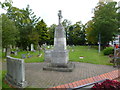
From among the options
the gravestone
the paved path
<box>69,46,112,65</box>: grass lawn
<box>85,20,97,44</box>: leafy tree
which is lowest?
the paved path

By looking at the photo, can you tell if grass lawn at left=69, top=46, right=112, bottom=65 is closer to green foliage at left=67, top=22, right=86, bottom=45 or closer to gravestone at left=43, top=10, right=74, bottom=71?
gravestone at left=43, top=10, right=74, bottom=71

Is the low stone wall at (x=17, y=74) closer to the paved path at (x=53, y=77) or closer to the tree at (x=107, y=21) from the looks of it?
the paved path at (x=53, y=77)

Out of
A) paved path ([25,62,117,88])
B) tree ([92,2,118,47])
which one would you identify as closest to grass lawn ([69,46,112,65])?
paved path ([25,62,117,88])

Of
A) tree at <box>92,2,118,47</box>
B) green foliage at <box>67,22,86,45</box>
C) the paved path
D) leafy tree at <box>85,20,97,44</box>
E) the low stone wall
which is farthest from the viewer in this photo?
green foliage at <box>67,22,86,45</box>

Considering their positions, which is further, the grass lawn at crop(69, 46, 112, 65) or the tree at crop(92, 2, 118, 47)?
the tree at crop(92, 2, 118, 47)

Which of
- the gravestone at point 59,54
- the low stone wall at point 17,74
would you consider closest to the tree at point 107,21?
the gravestone at point 59,54

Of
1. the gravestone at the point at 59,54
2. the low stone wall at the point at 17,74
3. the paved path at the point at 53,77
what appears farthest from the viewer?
the gravestone at the point at 59,54

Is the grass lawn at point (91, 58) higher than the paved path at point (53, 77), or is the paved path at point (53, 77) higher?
the grass lawn at point (91, 58)

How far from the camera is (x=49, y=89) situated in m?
4.21

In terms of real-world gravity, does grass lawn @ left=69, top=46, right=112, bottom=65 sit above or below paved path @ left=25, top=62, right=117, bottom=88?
above

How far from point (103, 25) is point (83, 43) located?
27405mm

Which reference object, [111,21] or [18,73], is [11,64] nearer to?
[18,73]

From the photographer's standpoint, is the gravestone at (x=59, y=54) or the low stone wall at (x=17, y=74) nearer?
the low stone wall at (x=17, y=74)

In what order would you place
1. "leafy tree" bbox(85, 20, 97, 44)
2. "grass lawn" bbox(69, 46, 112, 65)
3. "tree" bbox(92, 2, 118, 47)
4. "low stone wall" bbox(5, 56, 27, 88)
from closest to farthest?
"low stone wall" bbox(5, 56, 27, 88)
"grass lawn" bbox(69, 46, 112, 65)
"tree" bbox(92, 2, 118, 47)
"leafy tree" bbox(85, 20, 97, 44)
